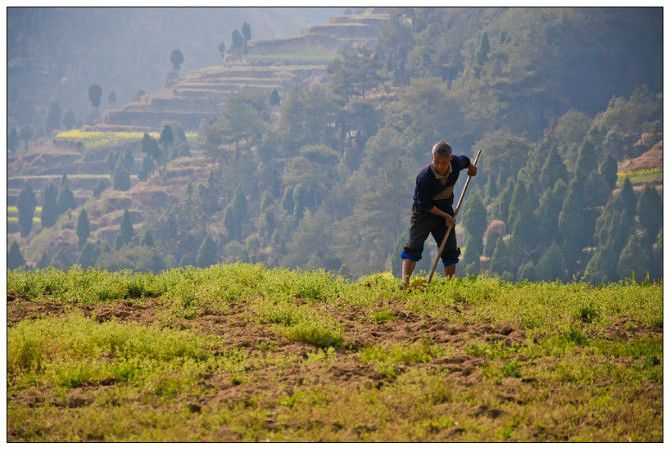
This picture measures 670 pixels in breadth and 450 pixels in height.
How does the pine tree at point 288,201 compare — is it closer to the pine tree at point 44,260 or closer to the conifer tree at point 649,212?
the pine tree at point 44,260

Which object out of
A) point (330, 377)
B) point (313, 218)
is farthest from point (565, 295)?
point (313, 218)

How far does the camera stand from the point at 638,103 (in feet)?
444

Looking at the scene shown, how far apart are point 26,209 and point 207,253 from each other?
1768 inches

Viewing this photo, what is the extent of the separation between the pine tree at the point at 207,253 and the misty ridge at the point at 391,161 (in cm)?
30

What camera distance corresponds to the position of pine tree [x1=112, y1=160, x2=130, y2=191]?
17112 cm

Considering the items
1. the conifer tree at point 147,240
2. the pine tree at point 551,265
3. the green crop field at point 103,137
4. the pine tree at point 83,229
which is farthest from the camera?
the green crop field at point 103,137

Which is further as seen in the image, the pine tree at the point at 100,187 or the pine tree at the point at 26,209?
the pine tree at the point at 100,187

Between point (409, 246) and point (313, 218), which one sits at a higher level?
point (409, 246)

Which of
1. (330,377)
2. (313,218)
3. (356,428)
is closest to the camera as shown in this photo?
(356,428)

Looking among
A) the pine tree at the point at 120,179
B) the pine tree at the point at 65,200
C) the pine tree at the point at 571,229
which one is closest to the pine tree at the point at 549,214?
the pine tree at the point at 571,229

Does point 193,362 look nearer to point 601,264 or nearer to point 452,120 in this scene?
point 601,264

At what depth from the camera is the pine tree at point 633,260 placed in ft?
308

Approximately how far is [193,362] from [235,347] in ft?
1.96

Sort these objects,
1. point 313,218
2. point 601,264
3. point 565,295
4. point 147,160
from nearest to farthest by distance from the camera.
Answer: point 565,295, point 601,264, point 313,218, point 147,160
